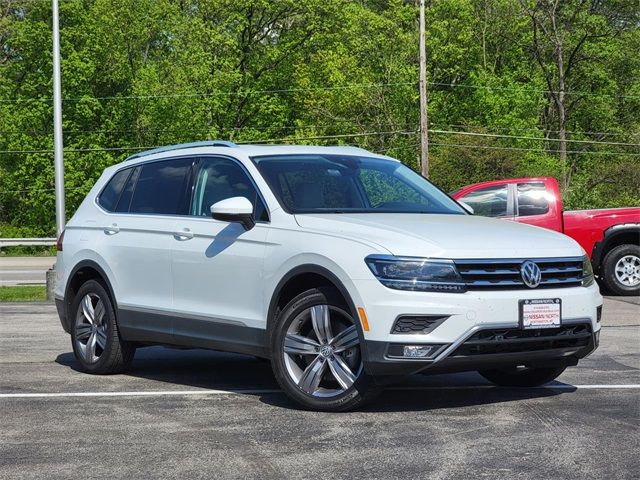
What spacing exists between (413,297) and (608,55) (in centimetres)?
5627

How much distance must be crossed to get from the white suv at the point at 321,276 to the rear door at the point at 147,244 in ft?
0.05

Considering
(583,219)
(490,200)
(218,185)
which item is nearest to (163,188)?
(218,185)

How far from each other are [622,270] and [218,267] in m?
12.1

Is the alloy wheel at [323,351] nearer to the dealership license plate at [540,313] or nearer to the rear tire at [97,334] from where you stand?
the dealership license plate at [540,313]

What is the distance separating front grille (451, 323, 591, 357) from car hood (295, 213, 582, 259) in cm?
47

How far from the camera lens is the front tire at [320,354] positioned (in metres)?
6.88

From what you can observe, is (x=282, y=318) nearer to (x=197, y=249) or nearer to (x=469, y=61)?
(x=197, y=249)

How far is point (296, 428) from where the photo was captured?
21.2 ft

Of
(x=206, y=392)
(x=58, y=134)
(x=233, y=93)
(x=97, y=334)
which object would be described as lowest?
(x=206, y=392)

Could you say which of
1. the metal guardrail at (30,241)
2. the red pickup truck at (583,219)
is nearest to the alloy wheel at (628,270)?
the red pickup truck at (583,219)

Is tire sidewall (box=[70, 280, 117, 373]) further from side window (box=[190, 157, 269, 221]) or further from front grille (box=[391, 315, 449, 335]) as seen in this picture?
front grille (box=[391, 315, 449, 335])

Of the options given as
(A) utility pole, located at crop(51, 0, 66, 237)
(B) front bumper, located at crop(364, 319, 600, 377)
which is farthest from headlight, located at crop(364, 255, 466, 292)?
(A) utility pole, located at crop(51, 0, 66, 237)

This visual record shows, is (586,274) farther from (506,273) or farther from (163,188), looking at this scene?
(163,188)

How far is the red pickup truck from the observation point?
17.9m
